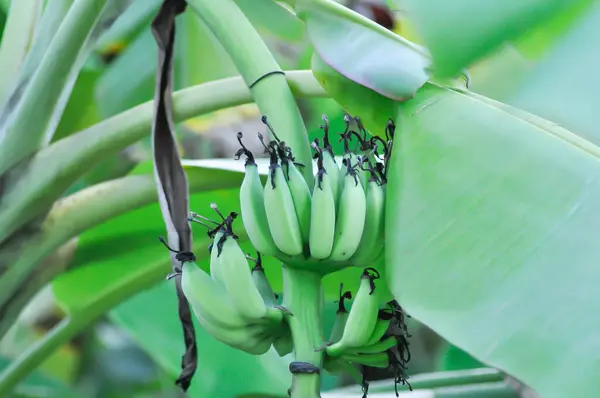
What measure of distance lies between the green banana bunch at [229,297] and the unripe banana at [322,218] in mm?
61

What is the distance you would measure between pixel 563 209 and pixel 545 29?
216 mm

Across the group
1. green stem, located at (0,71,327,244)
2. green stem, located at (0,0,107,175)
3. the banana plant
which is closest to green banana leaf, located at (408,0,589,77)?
the banana plant

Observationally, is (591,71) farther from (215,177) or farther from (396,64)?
(215,177)

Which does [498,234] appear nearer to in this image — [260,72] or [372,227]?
[372,227]

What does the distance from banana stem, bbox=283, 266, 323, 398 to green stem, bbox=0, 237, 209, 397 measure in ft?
1.41

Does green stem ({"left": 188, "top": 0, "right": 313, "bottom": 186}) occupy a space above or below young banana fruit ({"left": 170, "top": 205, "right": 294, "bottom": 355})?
above

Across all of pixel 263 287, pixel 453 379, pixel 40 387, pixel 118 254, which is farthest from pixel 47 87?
pixel 40 387

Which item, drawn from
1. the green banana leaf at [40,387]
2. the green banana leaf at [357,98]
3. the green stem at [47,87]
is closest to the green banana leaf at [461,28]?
the green banana leaf at [357,98]

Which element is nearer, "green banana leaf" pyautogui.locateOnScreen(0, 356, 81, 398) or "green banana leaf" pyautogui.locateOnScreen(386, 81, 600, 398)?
"green banana leaf" pyautogui.locateOnScreen(386, 81, 600, 398)

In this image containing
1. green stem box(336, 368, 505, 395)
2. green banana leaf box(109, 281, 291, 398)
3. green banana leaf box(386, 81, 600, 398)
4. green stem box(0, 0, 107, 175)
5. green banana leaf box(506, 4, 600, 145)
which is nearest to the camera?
green banana leaf box(386, 81, 600, 398)

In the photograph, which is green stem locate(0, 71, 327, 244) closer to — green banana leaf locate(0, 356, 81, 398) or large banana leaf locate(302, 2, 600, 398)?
large banana leaf locate(302, 2, 600, 398)

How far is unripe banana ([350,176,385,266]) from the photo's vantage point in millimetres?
647

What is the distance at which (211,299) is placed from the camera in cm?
63

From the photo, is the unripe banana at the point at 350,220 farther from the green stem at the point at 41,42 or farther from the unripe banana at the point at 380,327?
the green stem at the point at 41,42
